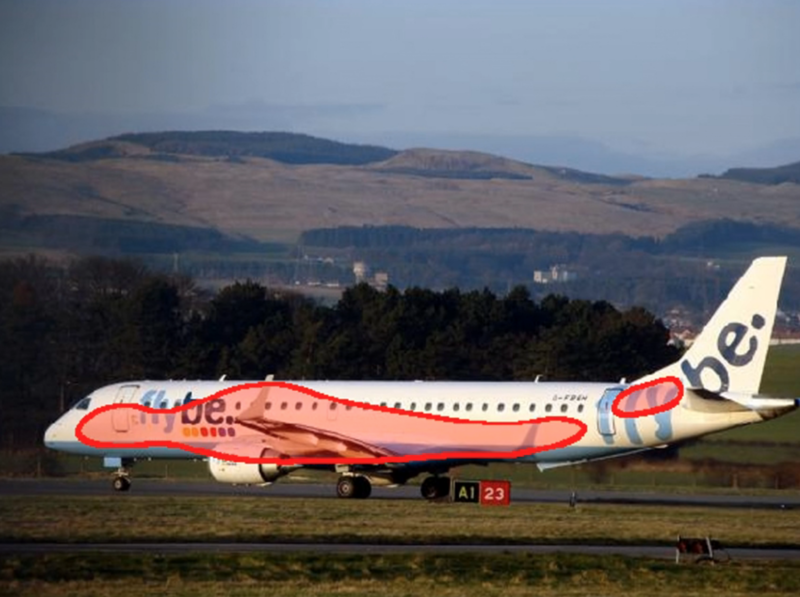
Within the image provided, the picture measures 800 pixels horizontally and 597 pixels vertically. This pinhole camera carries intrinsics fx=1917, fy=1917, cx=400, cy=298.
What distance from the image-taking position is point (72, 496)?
55.7 metres

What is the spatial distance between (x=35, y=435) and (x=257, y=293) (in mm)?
28469

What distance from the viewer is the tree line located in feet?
281

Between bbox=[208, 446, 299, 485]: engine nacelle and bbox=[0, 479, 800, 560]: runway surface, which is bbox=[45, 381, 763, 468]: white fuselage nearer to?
bbox=[0, 479, 800, 560]: runway surface

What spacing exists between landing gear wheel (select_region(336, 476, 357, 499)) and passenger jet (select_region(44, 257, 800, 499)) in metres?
0.04

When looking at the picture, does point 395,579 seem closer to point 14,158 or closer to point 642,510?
point 14,158

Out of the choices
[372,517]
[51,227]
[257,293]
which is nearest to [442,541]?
[372,517]

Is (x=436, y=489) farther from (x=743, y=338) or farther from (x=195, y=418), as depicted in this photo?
(x=743, y=338)

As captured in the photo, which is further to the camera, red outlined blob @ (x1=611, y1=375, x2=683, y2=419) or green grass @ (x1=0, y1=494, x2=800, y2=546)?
red outlined blob @ (x1=611, y1=375, x2=683, y2=419)

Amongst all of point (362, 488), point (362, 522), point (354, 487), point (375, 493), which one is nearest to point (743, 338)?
point (362, 488)

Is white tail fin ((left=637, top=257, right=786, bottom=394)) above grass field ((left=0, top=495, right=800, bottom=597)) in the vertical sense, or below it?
above

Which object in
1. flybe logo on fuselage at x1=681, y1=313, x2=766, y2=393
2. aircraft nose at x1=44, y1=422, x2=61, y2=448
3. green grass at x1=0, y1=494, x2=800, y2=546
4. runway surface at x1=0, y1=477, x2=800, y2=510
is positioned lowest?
runway surface at x1=0, y1=477, x2=800, y2=510

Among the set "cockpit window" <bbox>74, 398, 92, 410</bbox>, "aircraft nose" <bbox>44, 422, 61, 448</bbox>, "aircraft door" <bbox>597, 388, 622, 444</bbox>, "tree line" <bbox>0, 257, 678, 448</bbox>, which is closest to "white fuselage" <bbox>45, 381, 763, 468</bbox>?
"aircraft door" <bbox>597, 388, 622, 444</bbox>

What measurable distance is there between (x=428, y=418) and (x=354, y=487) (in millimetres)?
3189

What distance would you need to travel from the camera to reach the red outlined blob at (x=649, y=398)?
54562 millimetres
